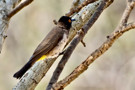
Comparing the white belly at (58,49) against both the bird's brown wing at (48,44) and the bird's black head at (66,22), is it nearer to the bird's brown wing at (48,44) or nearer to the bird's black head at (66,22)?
the bird's brown wing at (48,44)

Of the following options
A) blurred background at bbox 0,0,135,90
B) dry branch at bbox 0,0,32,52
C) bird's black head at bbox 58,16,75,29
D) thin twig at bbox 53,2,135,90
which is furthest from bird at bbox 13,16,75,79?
blurred background at bbox 0,0,135,90

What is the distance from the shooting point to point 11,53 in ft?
28.3

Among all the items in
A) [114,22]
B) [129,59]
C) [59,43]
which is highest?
[59,43]

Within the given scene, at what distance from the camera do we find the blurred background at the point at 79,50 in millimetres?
7699

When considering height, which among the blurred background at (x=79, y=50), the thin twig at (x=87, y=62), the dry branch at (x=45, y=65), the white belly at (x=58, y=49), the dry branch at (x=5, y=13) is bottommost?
the blurred background at (x=79, y=50)

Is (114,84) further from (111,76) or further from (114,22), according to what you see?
(114,22)

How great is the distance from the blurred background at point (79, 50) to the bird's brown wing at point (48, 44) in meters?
4.31

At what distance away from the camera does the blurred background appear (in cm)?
770

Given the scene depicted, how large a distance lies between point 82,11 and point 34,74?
663 millimetres

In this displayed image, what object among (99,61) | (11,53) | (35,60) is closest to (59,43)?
(35,60)

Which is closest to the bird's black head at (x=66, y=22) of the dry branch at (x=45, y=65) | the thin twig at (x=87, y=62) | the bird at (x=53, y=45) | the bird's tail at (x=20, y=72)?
the bird at (x=53, y=45)

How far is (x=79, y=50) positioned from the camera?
26.6 feet

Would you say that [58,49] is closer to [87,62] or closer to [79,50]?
[87,62]

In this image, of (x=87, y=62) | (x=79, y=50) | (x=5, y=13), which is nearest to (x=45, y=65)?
(x=5, y=13)
